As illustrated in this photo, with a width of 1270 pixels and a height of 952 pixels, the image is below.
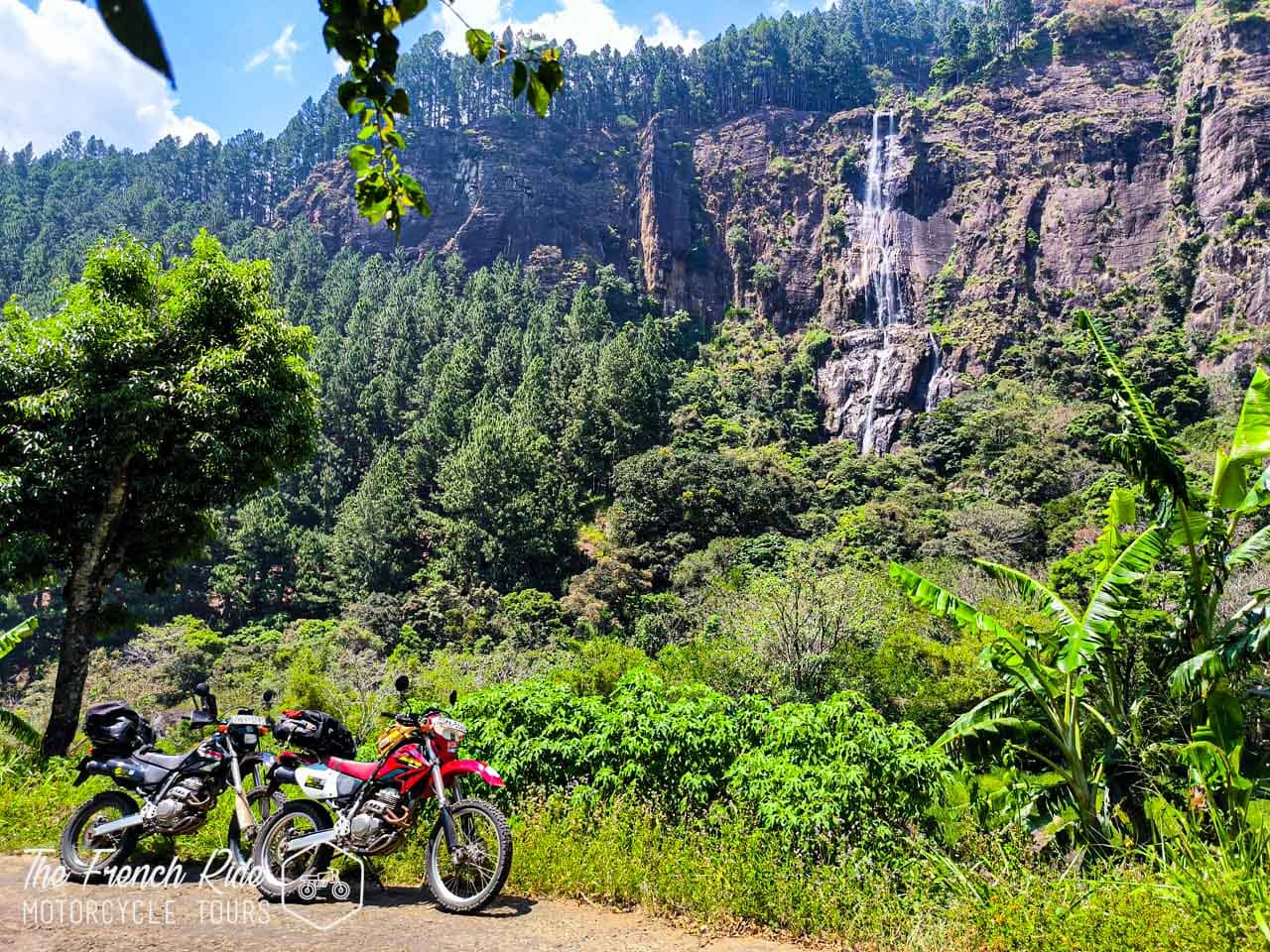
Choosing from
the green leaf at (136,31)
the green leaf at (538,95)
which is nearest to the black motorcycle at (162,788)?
the green leaf at (538,95)

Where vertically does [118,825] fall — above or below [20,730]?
above

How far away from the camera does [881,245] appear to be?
60.0m

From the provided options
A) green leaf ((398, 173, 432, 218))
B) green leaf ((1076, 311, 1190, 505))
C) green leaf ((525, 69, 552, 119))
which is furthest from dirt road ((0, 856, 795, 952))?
green leaf ((1076, 311, 1190, 505))

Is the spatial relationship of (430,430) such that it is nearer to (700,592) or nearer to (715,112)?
(700,592)

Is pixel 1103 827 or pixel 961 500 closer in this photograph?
pixel 1103 827

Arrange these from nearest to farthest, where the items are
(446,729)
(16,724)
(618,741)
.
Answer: (446,729), (618,741), (16,724)

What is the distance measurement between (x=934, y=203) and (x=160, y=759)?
65708mm

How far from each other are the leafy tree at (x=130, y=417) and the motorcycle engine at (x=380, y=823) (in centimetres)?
504

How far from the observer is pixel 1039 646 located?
6.68 metres

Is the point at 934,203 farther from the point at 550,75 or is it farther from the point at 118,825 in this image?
the point at 550,75

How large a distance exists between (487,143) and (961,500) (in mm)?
61988

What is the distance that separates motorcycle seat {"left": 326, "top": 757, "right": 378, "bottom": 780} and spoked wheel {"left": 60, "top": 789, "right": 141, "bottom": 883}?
119 centimetres

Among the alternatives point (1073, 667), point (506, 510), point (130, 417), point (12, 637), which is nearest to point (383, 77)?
point (1073, 667)

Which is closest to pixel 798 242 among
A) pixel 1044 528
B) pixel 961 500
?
pixel 961 500
